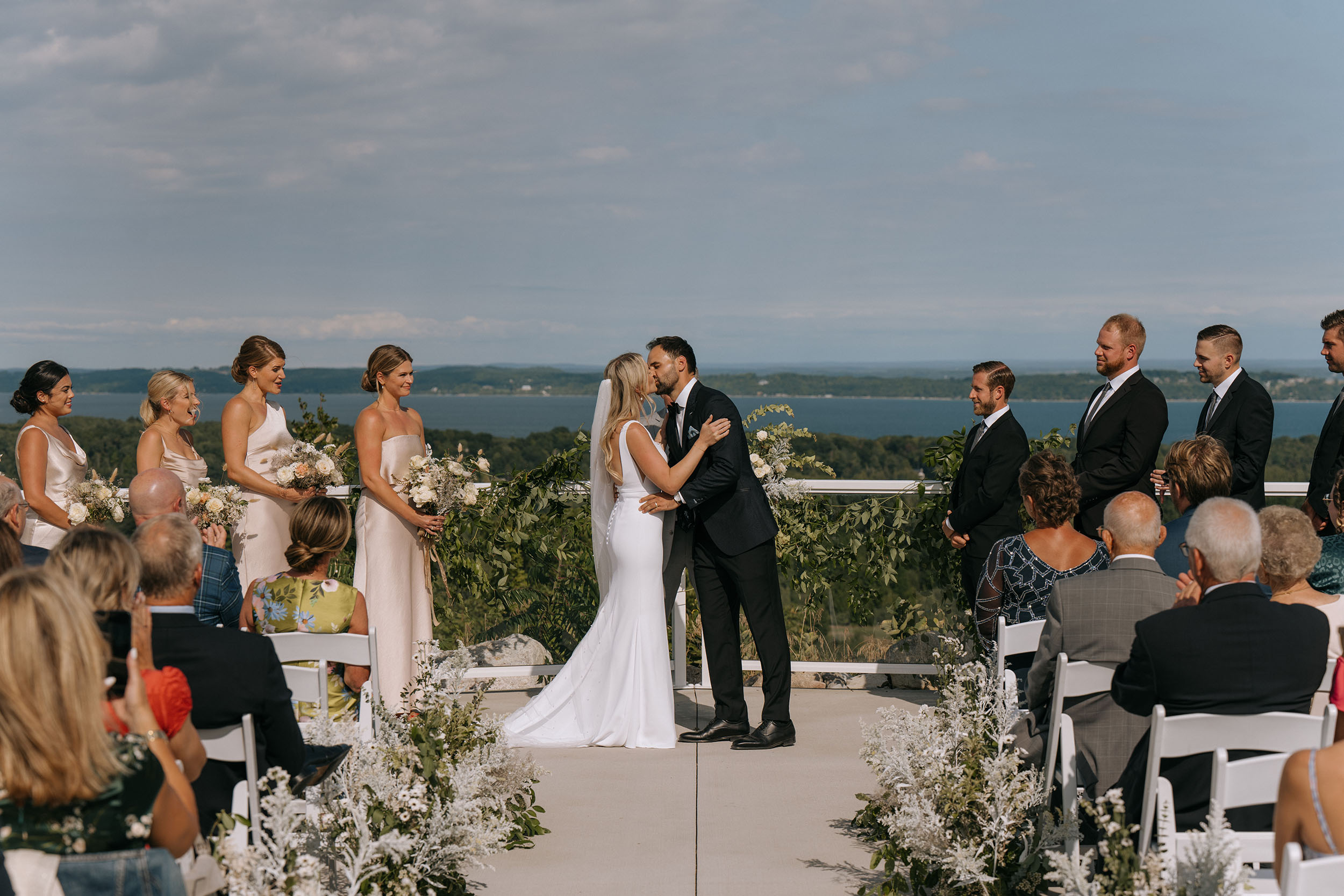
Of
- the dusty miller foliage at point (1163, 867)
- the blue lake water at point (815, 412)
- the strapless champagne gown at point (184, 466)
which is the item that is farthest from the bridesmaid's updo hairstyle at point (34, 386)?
the blue lake water at point (815, 412)

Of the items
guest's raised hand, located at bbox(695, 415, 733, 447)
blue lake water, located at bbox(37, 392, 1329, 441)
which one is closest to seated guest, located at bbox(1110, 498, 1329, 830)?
guest's raised hand, located at bbox(695, 415, 733, 447)

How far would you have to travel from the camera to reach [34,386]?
5.57 metres

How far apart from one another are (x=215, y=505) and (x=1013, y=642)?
3.83 meters

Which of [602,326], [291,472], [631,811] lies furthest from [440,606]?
[602,326]

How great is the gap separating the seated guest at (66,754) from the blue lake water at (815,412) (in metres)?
54.3

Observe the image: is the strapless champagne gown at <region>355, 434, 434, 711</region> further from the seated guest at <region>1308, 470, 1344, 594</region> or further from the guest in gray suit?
the seated guest at <region>1308, 470, 1344, 594</region>

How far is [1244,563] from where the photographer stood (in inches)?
108

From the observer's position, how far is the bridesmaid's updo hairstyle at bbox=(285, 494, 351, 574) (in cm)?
375

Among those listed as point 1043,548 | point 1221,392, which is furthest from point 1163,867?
point 1221,392

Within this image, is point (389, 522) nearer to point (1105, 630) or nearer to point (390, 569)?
point (390, 569)

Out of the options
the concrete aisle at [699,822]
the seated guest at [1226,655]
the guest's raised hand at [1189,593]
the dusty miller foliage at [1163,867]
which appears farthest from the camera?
the concrete aisle at [699,822]

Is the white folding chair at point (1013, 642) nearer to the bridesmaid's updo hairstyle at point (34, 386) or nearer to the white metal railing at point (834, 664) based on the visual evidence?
the white metal railing at point (834, 664)

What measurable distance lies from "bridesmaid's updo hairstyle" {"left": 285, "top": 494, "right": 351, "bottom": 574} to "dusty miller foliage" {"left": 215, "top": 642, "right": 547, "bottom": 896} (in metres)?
0.51

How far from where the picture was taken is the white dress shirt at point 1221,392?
5.45 m
